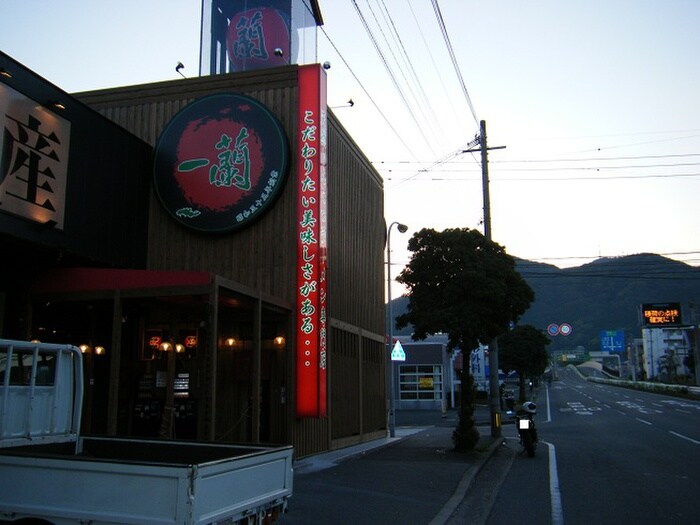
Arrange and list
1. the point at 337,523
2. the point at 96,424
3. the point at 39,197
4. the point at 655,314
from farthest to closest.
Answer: the point at 655,314 < the point at 96,424 < the point at 39,197 < the point at 337,523

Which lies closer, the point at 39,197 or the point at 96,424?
the point at 39,197

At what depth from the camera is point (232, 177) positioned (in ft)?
56.9

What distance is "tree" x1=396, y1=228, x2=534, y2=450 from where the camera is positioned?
57.5 ft

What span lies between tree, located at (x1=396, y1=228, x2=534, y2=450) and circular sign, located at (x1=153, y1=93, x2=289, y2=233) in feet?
16.0

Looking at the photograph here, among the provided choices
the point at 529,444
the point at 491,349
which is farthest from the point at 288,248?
the point at 491,349

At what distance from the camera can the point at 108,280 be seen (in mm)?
13625

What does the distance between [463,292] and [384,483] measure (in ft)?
22.4

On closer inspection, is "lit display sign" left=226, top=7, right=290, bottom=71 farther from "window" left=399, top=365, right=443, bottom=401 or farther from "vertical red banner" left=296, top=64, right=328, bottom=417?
"window" left=399, top=365, right=443, bottom=401

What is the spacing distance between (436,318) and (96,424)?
30.8 ft

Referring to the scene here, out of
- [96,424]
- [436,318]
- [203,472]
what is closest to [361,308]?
[436,318]

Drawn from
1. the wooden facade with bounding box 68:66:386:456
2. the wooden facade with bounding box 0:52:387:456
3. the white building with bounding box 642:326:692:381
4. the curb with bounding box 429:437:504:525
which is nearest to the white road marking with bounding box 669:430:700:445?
the curb with bounding box 429:437:504:525

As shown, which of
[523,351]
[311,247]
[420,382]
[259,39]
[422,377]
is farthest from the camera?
[523,351]

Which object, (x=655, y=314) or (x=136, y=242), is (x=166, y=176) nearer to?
(x=136, y=242)

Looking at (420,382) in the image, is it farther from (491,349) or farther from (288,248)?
(288,248)
